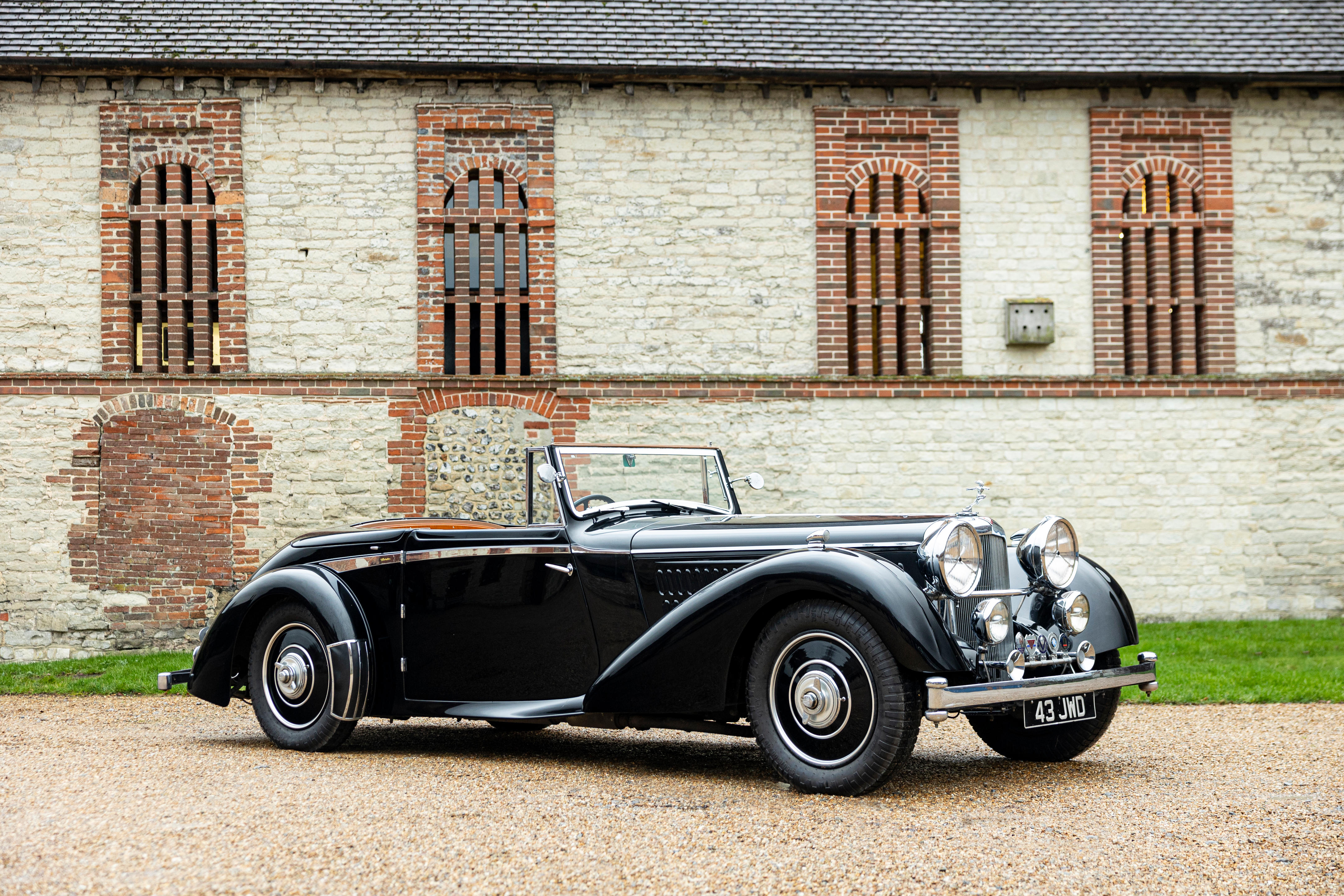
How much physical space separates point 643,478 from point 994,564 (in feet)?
6.17

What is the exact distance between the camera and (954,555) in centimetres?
441

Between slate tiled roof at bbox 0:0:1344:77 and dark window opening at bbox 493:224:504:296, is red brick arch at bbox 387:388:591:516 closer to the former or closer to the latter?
dark window opening at bbox 493:224:504:296

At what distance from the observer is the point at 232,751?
559 centimetres

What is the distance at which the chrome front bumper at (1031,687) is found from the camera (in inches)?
159

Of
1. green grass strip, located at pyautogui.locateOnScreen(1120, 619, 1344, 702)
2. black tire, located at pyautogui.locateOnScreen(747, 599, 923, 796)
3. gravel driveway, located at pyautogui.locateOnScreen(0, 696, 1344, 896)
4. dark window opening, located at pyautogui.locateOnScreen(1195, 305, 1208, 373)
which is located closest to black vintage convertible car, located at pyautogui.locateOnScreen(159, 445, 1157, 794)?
black tire, located at pyautogui.locateOnScreen(747, 599, 923, 796)

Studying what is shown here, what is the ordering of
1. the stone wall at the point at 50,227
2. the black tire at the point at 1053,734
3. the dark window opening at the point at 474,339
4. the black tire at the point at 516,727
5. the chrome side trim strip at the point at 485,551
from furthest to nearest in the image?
the dark window opening at the point at 474,339 → the stone wall at the point at 50,227 → the black tire at the point at 516,727 → the chrome side trim strip at the point at 485,551 → the black tire at the point at 1053,734

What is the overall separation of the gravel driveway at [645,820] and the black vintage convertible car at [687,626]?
0.82 ft

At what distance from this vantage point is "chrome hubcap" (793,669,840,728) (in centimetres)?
427

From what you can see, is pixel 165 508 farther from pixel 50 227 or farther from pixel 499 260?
pixel 499 260

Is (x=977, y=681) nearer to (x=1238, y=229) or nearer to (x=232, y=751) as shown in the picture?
(x=232, y=751)

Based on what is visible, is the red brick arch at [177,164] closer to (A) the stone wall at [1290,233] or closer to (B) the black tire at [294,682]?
(B) the black tire at [294,682]

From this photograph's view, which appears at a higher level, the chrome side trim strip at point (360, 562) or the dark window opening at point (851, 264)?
the dark window opening at point (851, 264)

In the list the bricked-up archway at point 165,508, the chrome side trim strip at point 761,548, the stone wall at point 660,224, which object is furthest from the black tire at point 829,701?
the bricked-up archway at point 165,508

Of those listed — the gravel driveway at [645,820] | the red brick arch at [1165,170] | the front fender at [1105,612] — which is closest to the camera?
the gravel driveway at [645,820]
